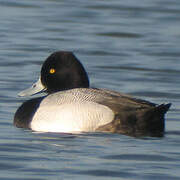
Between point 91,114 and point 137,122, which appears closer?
point 137,122

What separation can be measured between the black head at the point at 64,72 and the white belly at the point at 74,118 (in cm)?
56

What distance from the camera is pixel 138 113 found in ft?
25.9

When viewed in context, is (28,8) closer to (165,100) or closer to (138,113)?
(165,100)

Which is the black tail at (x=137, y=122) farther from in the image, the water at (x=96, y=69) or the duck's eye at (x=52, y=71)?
the duck's eye at (x=52, y=71)

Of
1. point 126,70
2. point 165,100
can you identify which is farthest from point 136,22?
point 165,100

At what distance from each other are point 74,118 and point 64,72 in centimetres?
78

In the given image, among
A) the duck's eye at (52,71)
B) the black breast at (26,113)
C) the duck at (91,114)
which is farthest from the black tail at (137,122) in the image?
the duck's eye at (52,71)

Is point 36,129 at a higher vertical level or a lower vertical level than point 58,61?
lower

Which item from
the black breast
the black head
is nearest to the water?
the black breast

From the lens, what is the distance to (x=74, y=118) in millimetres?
8047

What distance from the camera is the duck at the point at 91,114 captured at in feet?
26.0

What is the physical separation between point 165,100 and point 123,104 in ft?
5.63

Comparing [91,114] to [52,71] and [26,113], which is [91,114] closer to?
[26,113]

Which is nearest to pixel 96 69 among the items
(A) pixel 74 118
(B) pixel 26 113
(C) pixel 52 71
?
(C) pixel 52 71
